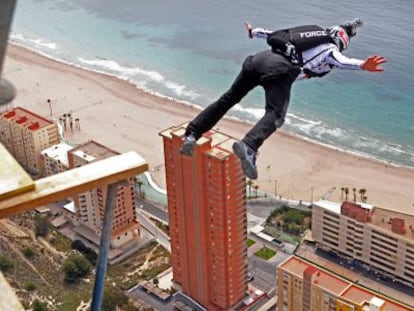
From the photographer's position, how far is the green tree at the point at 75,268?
476 inches

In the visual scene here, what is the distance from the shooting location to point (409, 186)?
51.0ft

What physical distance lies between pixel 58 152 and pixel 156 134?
3.03 metres

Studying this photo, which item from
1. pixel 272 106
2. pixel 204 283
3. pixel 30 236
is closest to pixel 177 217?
pixel 204 283

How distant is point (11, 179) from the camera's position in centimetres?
197

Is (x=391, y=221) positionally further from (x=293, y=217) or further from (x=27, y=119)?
(x=27, y=119)

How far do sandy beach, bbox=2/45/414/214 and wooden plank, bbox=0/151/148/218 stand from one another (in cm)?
1294

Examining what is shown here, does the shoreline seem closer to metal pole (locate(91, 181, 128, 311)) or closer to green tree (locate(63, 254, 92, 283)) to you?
green tree (locate(63, 254, 92, 283))

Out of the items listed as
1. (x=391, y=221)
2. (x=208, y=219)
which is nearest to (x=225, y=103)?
(x=208, y=219)

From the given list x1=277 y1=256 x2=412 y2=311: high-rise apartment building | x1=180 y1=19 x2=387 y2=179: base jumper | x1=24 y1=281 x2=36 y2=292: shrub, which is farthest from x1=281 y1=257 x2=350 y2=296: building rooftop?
x1=180 y1=19 x2=387 y2=179: base jumper

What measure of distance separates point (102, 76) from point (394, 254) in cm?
1237

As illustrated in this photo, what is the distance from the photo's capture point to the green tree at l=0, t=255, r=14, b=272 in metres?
12.0

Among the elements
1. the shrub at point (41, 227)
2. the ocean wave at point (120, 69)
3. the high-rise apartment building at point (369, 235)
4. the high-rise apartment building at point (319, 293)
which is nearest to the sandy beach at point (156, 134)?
the ocean wave at point (120, 69)

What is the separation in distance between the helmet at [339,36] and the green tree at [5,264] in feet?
31.0

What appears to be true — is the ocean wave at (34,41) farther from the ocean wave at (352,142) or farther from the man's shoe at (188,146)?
the man's shoe at (188,146)
